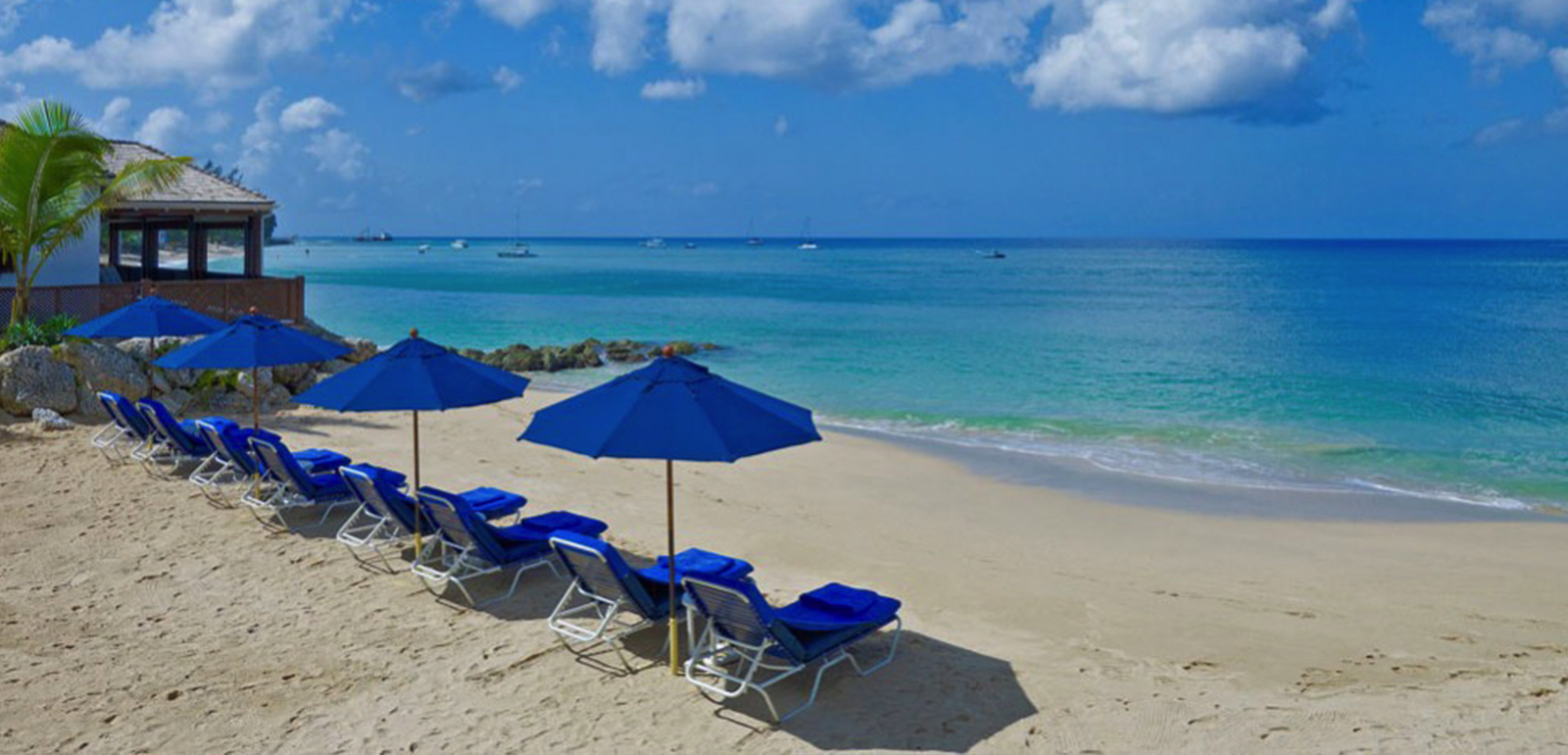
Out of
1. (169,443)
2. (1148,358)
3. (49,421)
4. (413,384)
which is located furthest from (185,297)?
(1148,358)

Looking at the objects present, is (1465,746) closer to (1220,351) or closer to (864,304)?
(1220,351)

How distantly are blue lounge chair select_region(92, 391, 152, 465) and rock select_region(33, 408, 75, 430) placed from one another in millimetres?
900

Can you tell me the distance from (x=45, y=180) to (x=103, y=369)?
3338 millimetres

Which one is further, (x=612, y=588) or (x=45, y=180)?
(x=45, y=180)

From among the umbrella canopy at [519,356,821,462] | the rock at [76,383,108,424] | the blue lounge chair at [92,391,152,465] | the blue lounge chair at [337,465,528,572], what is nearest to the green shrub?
the rock at [76,383,108,424]

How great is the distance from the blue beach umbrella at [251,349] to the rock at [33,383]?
15.0 feet

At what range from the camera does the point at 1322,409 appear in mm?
23859

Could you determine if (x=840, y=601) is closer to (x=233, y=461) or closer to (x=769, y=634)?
(x=769, y=634)

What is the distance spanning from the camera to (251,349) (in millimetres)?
11055

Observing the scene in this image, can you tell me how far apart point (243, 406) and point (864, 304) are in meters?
45.6

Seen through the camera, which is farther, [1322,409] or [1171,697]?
[1322,409]

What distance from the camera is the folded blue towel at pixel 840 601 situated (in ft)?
23.4

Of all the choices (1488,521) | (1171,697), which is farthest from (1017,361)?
(1171,697)

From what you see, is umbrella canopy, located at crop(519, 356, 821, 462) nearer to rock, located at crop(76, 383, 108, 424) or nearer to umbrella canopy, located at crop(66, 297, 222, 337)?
umbrella canopy, located at crop(66, 297, 222, 337)
